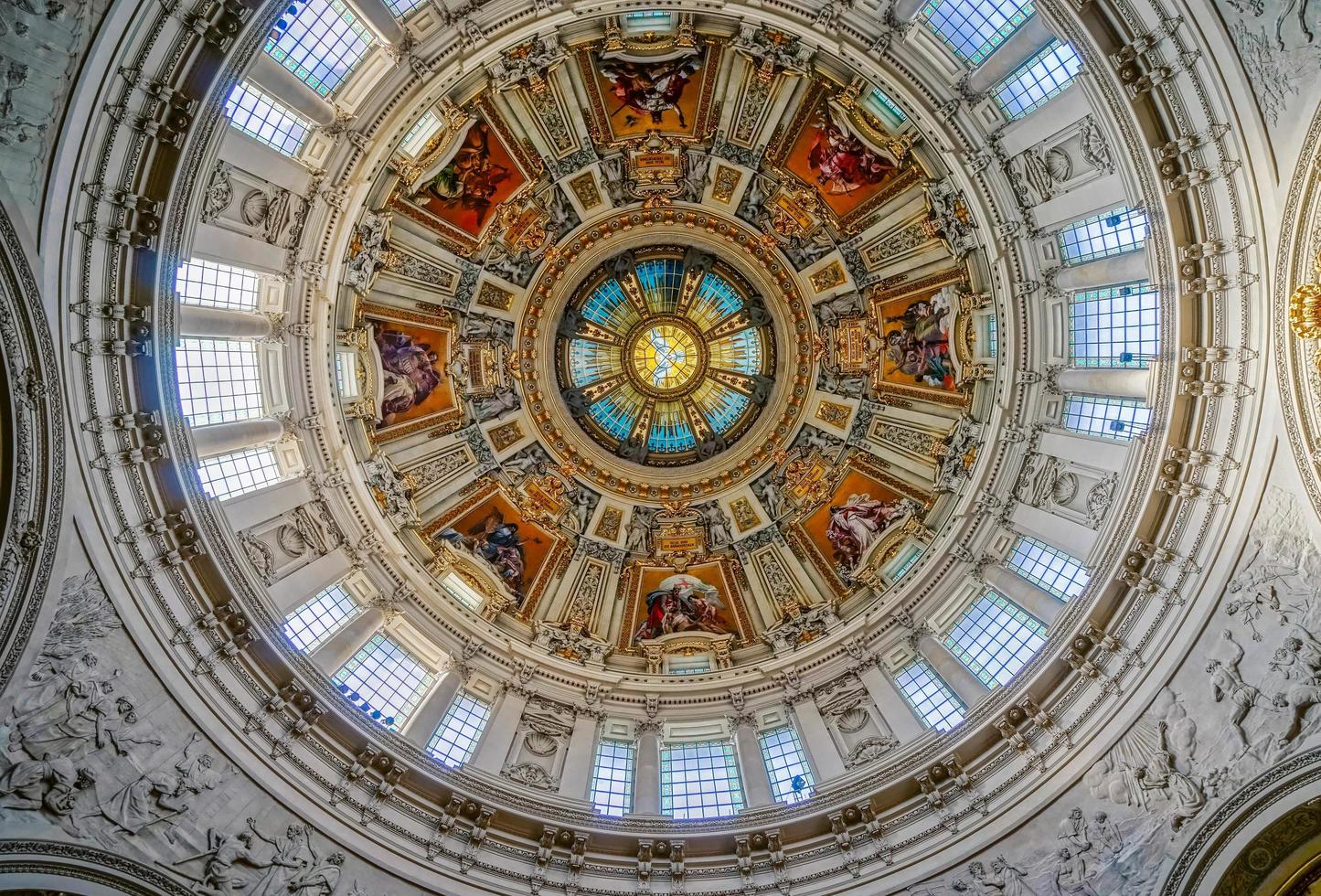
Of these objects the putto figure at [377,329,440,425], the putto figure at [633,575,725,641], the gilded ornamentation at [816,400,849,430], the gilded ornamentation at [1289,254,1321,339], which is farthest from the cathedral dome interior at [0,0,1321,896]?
the gilded ornamentation at [816,400,849,430]

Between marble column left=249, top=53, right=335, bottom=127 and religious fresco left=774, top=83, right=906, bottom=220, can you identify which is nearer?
marble column left=249, top=53, right=335, bottom=127

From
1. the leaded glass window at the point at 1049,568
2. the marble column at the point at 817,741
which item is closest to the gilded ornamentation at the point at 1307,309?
the leaded glass window at the point at 1049,568

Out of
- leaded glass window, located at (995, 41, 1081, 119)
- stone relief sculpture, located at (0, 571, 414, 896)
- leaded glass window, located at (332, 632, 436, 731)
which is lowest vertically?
stone relief sculpture, located at (0, 571, 414, 896)

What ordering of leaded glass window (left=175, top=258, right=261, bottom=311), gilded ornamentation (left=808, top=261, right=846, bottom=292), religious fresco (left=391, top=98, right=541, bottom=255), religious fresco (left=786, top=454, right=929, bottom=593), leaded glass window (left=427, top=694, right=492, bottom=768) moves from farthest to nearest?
1. gilded ornamentation (left=808, top=261, right=846, bottom=292)
2. religious fresco (left=786, top=454, right=929, bottom=593)
3. religious fresco (left=391, top=98, right=541, bottom=255)
4. leaded glass window (left=427, top=694, right=492, bottom=768)
5. leaded glass window (left=175, top=258, right=261, bottom=311)

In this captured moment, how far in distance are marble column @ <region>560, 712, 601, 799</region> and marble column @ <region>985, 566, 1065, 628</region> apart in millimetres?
14687

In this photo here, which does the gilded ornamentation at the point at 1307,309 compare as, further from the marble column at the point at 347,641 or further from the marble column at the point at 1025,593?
the marble column at the point at 347,641

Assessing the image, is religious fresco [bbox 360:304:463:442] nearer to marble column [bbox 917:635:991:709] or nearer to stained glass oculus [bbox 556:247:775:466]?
stained glass oculus [bbox 556:247:775:466]

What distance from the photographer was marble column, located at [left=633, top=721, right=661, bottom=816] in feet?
83.6

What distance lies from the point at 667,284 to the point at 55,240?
81.2 ft

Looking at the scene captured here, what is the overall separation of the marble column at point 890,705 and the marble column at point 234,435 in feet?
70.0

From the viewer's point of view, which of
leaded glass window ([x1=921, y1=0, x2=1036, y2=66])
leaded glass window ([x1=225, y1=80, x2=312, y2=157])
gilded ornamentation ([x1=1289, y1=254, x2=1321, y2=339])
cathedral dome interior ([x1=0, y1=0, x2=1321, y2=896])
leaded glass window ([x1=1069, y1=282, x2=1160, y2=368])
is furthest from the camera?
leaded glass window ([x1=1069, y1=282, x2=1160, y2=368])

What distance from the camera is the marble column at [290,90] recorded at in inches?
855

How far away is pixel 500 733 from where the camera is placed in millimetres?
26516

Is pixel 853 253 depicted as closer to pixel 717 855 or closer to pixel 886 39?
pixel 886 39
